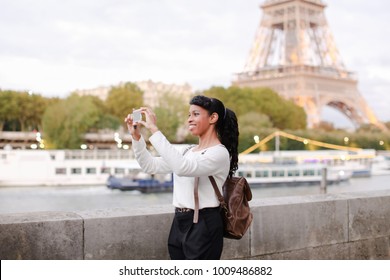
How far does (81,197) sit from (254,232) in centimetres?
2911

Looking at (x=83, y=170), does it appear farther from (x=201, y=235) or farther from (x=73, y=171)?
(x=201, y=235)

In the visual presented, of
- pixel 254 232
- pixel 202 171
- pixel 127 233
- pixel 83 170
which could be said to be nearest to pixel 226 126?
pixel 202 171

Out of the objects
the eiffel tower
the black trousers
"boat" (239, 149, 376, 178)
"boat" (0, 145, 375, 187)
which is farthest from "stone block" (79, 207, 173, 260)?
the eiffel tower

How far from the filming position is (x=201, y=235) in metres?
3.29

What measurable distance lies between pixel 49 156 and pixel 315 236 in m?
35.5

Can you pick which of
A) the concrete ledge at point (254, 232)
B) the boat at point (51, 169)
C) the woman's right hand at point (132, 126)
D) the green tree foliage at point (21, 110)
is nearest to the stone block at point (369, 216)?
the concrete ledge at point (254, 232)

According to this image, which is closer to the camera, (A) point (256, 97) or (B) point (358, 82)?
(A) point (256, 97)

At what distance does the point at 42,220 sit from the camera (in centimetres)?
390

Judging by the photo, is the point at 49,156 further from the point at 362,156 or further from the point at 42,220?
the point at 42,220

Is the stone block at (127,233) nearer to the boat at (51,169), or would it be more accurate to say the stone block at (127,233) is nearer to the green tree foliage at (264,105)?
the boat at (51,169)

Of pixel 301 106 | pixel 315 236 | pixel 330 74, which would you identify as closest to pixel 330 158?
pixel 301 106

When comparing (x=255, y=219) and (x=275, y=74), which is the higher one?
(x=275, y=74)

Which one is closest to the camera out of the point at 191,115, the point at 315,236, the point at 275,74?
the point at 191,115

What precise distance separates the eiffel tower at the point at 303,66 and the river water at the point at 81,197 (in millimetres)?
34560
